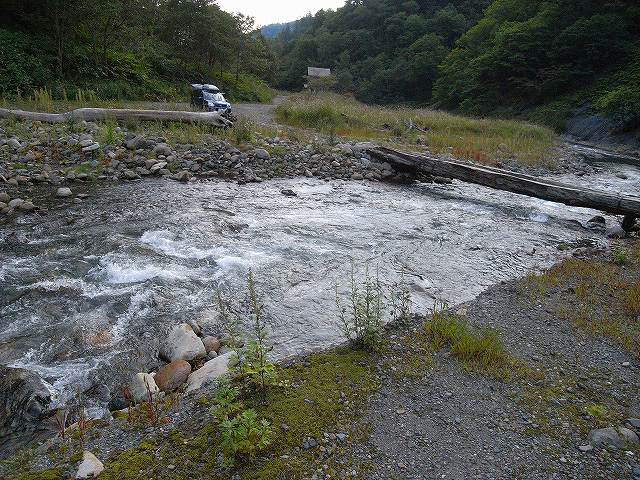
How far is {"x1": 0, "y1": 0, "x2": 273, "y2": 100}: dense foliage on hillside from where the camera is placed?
69.1 feet

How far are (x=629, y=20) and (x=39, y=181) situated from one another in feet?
136

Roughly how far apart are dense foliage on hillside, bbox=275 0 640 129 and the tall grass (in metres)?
8.83

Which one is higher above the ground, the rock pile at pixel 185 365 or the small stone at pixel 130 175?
the small stone at pixel 130 175

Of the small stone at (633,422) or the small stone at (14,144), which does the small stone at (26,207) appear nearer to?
the small stone at (14,144)

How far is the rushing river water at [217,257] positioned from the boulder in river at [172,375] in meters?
0.29

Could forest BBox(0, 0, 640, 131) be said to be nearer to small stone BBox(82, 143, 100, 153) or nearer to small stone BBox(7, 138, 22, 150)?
small stone BBox(7, 138, 22, 150)

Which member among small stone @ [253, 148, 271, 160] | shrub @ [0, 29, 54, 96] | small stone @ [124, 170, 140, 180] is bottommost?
small stone @ [124, 170, 140, 180]

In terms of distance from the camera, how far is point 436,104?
171 ft

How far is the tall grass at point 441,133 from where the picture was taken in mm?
16859

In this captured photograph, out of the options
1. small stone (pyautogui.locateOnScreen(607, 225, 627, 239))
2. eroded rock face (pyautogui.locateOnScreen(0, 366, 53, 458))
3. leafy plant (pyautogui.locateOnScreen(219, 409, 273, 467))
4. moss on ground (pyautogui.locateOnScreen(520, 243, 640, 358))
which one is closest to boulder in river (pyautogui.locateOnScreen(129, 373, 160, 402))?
eroded rock face (pyautogui.locateOnScreen(0, 366, 53, 458))

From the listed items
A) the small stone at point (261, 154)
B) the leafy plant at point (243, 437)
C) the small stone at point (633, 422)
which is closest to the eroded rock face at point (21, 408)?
the leafy plant at point (243, 437)

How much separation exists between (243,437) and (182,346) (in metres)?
1.74

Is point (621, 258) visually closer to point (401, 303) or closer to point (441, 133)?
point (401, 303)

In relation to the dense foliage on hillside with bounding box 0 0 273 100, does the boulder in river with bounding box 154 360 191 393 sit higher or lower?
lower
